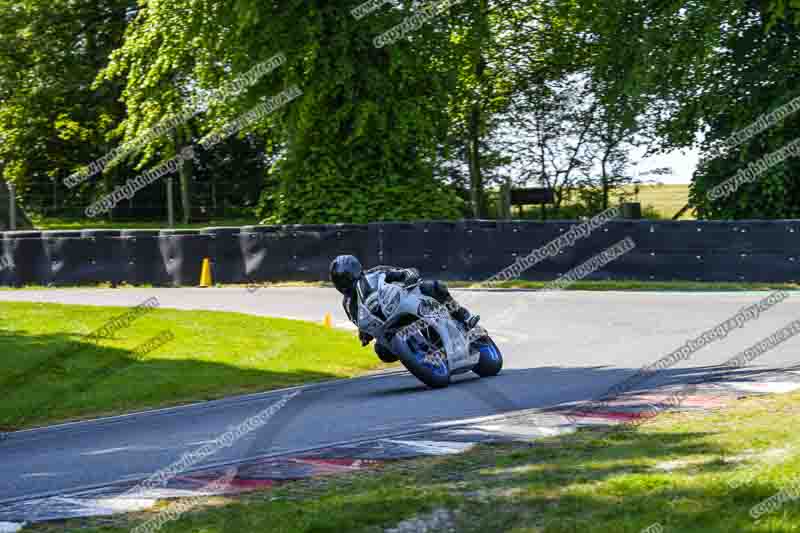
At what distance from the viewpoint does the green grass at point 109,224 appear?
1593 inches

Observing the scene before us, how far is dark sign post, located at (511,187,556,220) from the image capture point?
1329 inches

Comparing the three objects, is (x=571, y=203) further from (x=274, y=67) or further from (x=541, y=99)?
(x=274, y=67)

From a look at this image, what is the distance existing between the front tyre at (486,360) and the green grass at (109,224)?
2715 cm

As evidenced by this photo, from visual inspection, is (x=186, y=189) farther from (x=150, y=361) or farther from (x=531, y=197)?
(x=150, y=361)

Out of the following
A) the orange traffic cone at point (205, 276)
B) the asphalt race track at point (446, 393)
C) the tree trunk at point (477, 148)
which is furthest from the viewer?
the tree trunk at point (477, 148)

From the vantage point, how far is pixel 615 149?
33438 millimetres

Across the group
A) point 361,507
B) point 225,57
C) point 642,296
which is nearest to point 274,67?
point 225,57

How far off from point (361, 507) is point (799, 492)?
2.27 meters

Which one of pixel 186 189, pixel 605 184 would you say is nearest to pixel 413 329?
pixel 605 184

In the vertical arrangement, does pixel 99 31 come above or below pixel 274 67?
above

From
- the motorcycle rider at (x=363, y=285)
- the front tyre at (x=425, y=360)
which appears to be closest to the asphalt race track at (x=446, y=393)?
the front tyre at (x=425, y=360)

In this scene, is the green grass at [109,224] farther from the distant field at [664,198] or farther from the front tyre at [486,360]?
the front tyre at [486,360]

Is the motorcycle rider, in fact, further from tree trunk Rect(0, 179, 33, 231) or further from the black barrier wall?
tree trunk Rect(0, 179, 33, 231)

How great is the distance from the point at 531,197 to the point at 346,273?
2226 cm
